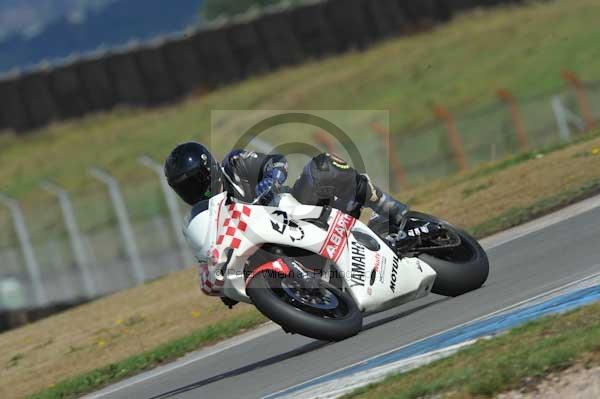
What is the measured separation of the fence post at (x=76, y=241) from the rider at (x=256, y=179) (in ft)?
36.5

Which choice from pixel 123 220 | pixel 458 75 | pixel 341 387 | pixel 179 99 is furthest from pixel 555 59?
pixel 341 387

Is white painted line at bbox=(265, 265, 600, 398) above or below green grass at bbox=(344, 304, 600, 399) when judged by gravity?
below

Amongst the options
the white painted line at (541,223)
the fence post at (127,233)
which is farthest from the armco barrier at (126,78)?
the white painted line at (541,223)

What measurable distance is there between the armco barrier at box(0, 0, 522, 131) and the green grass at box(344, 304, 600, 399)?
30.7m

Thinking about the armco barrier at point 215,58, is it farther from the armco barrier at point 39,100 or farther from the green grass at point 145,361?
the green grass at point 145,361

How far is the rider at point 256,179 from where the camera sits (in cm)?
891

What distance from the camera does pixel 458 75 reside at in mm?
35719

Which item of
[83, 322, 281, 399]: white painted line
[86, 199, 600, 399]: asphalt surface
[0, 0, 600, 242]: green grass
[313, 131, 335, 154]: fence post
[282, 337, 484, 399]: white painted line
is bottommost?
[83, 322, 281, 399]: white painted line

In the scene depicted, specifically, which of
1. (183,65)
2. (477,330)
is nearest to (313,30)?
(183,65)

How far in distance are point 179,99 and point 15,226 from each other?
1943 centimetres

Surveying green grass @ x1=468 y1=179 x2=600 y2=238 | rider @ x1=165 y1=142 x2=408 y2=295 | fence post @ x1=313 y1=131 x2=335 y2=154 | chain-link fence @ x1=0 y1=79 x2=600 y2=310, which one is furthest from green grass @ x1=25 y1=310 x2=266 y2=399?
fence post @ x1=313 y1=131 x2=335 y2=154

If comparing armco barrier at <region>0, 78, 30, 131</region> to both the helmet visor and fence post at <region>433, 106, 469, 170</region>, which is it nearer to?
fence post at <region>433, 106, 469, 170</region>

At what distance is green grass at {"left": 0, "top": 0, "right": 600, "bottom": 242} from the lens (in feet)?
110

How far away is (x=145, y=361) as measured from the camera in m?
11.3
